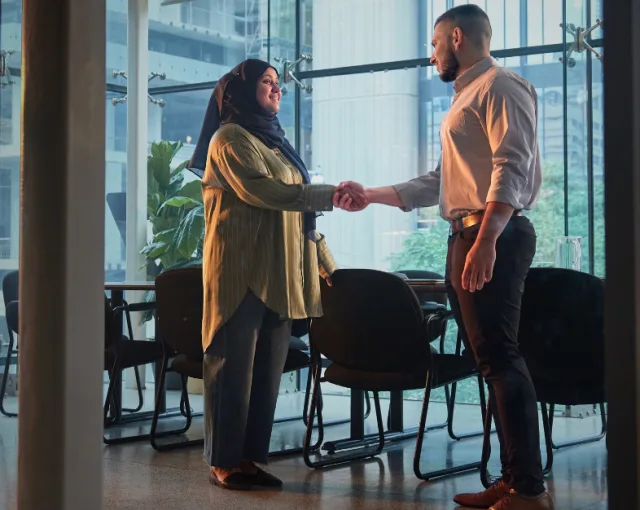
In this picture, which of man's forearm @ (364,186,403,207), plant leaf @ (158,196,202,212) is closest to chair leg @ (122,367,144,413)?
plant leaf @ (158,196,202,212)

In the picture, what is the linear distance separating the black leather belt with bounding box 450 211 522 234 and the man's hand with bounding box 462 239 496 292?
0.12 m

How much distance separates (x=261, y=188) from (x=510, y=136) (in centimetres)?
95

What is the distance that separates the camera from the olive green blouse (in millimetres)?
3291

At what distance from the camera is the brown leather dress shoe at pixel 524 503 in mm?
2775

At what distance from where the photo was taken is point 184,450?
4207 millimetres

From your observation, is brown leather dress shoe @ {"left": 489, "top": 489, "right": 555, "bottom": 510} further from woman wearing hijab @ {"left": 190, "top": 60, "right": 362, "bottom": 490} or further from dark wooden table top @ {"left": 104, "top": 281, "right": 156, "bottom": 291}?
dark wooden table top @ {"left": 104, "top": 281, "right": 156, "bottom": 291}

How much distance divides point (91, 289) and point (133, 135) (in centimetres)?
524

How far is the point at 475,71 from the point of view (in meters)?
2.88

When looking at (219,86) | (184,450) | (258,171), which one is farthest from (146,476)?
(219,86)

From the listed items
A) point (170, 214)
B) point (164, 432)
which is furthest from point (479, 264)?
point (170, 214)

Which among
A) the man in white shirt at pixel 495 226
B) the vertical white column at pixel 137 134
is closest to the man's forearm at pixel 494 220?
the man in white shirt at pixel 495 226

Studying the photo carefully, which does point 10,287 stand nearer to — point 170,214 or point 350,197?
point 350,197

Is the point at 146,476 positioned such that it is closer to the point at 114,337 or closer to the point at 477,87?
the point at 114,337

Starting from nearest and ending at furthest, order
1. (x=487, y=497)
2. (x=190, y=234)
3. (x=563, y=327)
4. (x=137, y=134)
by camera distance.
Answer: (x=487, y=497), (x=563, y=327), (x=190, y=234), (x=137, y=134)
